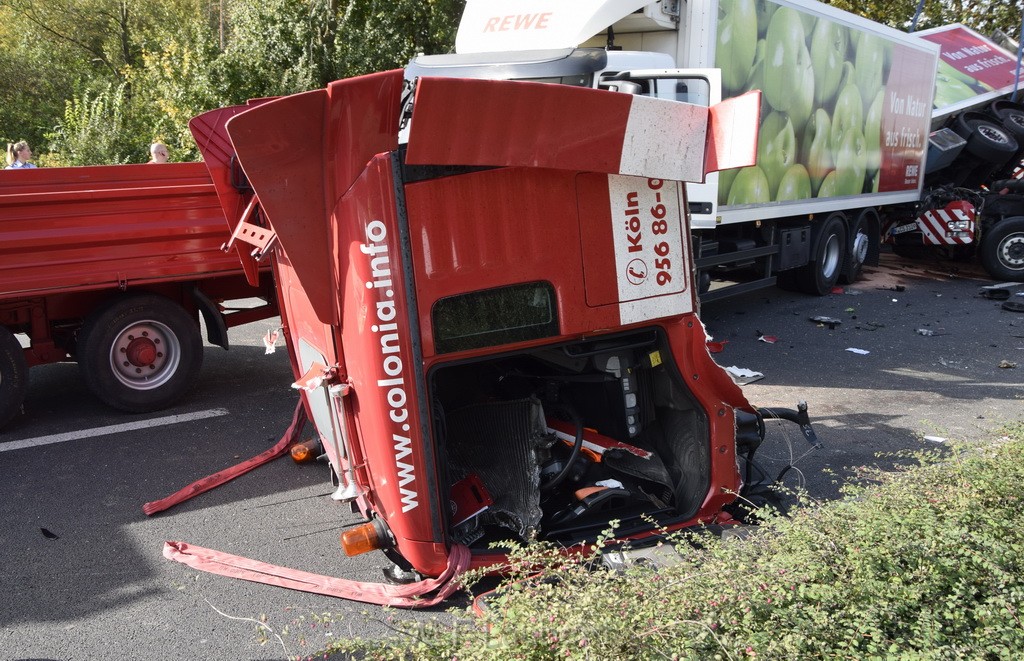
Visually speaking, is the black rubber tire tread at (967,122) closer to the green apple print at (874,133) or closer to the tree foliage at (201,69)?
the green apple print at (874,133)

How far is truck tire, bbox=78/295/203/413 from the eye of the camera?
6328 millimetres

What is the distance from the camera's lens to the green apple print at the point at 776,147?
914 centimetres

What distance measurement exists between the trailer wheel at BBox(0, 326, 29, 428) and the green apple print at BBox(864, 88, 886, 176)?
34.0 feet

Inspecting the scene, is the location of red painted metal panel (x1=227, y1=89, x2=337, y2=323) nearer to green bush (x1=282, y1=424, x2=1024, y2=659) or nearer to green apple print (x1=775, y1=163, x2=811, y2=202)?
green bush (x1=282, y1=424, x2=1024, y2=659)

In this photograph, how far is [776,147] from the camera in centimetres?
941

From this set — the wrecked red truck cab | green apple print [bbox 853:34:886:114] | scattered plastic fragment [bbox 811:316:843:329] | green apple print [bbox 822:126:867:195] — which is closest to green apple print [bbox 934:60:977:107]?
→ green apple print [bbox 853:34:886:114]

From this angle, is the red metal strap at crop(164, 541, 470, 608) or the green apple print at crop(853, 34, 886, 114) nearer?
the red metal strap at crop(164, 541, 470, 608)

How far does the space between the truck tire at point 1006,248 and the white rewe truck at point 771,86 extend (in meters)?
1.39

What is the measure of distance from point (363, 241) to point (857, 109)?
9607 millimetres

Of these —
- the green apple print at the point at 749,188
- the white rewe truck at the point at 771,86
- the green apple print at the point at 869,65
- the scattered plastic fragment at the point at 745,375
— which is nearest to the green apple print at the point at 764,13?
the white rewe truck at the point at 771,86

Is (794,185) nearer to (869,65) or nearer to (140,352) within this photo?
(869,65)

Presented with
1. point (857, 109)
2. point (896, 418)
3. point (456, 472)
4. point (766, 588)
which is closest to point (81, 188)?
point (456, 472)

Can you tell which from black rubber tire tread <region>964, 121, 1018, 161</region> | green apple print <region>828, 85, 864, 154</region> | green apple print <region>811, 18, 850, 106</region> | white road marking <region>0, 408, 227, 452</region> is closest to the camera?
white road marking <region>0, 408, 227, 452</region>

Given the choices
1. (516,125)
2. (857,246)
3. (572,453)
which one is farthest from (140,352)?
(857,246)
